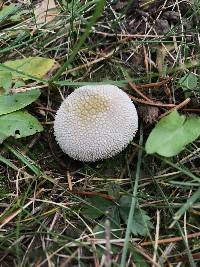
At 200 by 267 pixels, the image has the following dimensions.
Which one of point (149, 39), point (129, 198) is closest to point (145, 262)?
point (129, 198)

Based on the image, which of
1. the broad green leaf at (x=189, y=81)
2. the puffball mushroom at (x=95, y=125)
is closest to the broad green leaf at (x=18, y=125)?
the puffball mushroom at (x=95, y=125)

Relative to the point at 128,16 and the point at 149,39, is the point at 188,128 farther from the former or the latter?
the point at 128,16

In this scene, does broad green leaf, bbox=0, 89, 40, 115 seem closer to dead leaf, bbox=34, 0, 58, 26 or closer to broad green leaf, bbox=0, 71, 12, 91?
broad green leaf, bbox=0, 71, 12, 91

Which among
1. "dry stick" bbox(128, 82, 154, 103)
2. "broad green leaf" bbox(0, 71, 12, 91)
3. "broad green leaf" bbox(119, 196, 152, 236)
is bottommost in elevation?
"broad green leaf" bbox(119, 196, 152, 236)

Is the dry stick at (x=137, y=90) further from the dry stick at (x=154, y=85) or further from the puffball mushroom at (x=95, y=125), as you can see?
the puffball mushroom at (x=95, y=125)

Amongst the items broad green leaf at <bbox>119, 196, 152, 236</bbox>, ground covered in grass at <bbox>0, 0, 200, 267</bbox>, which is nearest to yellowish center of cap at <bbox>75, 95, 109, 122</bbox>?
ground covered in grass at <bbox>0, 0, 200, 267</bbox>
